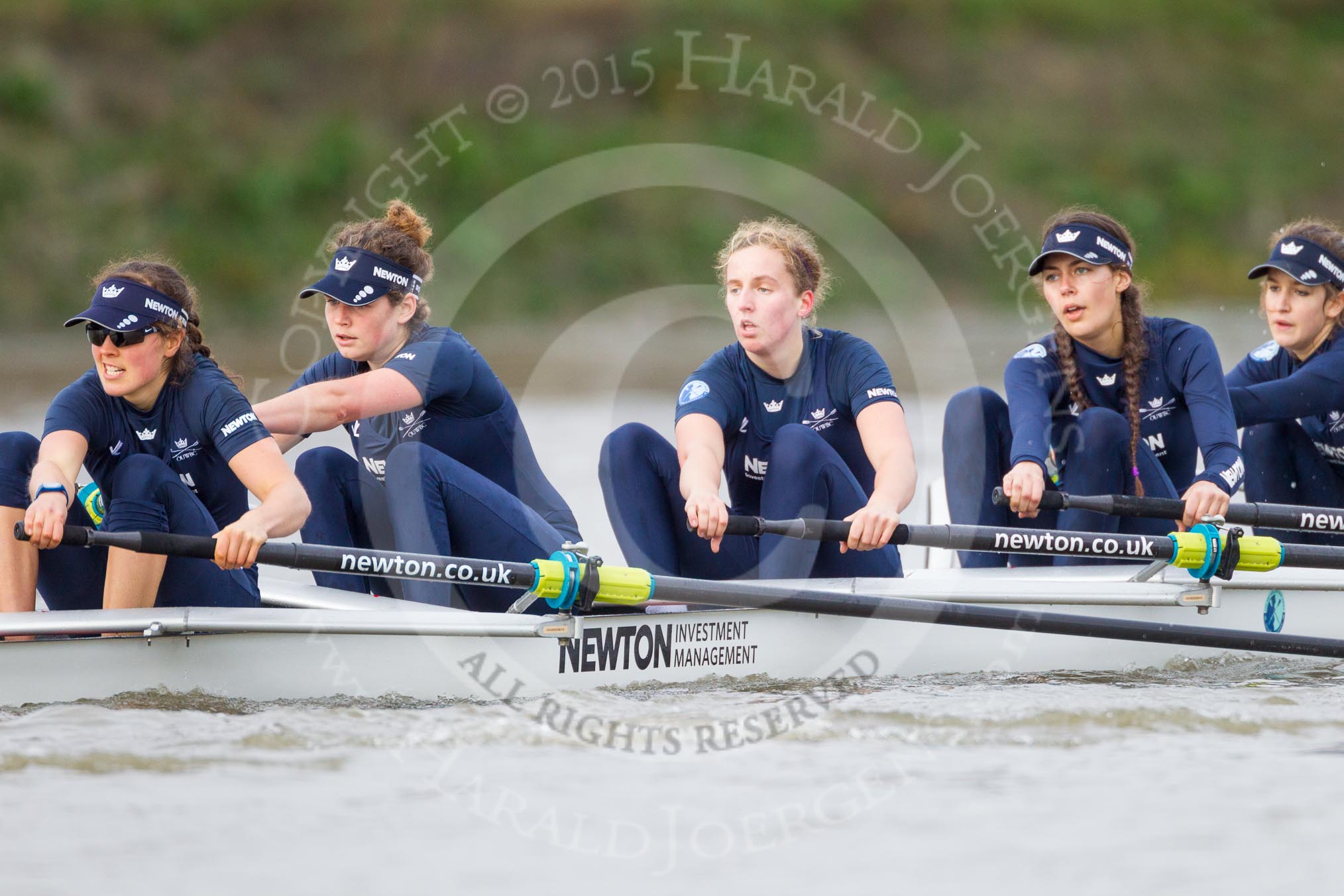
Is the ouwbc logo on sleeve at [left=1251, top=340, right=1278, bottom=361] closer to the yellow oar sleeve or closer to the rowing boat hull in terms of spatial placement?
the rowing boat hull

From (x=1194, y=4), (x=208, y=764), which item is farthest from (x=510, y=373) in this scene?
(x=1194, y=4)

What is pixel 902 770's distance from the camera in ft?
13.9

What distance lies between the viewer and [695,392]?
4914 mm

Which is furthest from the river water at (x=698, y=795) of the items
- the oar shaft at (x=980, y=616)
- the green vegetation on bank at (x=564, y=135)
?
the green vegetation on bank at (x=564, y=135)

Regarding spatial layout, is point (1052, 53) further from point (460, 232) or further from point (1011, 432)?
point (1011, 432)

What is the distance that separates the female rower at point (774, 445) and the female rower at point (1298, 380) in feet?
4.97

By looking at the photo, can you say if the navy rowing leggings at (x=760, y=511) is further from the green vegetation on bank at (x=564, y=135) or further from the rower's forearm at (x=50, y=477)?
the green vegetation on bank at (x=564, y=135)

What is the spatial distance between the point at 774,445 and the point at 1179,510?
1.33 meters

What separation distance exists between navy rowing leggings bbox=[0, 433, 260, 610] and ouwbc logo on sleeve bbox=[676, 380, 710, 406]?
1381mm

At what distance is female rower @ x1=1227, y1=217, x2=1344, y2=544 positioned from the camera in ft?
18.4

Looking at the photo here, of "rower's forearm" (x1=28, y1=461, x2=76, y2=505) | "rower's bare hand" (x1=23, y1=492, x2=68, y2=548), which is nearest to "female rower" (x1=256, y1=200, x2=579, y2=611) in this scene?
"rower's forearm" (x1=28, y1=461, x2=76, y2=505)

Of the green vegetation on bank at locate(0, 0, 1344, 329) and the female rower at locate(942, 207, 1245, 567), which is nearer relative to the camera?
the female rower at locate(942, 207, 1245, 567)

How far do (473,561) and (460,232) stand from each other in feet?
48.7

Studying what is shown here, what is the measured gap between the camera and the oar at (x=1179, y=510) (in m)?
5.05
